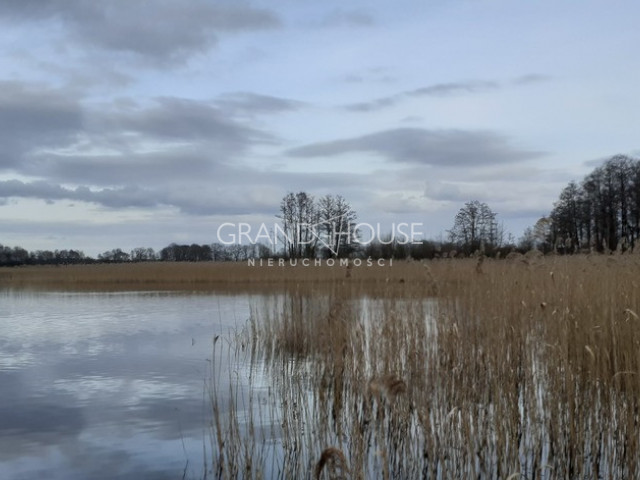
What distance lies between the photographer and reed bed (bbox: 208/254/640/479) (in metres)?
3.35

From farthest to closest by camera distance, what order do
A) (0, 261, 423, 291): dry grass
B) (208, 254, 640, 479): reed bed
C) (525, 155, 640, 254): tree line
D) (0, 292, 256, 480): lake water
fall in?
(525, 155, 640, 254): tree line < (0, 261, 423, 291): dry grass < (0, 292, 256, 480): lake water < (208, 254, 640, 479): reed bed

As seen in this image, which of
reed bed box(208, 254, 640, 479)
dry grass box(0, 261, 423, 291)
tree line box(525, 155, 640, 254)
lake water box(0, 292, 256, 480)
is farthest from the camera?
tree line box(525, 155, 640, 254)

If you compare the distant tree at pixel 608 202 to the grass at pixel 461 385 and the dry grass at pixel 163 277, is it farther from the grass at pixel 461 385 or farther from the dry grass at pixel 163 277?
the grass at pixel 461 385

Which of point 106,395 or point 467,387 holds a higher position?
point 467,387

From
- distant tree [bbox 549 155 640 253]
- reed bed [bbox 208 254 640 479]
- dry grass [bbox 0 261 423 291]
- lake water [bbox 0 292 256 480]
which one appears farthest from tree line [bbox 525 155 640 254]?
reed bed [bbox 208 254 640 479]

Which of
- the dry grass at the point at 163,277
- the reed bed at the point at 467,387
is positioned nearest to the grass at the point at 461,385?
the reed bed at the point at 467,387

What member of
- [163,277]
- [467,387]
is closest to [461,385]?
[467,387]

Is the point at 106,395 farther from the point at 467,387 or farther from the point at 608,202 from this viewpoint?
the point at 608,202

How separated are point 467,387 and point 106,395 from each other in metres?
3.75

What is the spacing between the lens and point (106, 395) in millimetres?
6195

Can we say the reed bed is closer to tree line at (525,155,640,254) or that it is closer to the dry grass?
the dry grass

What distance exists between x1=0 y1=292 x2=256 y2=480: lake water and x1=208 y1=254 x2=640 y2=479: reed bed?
431 mm

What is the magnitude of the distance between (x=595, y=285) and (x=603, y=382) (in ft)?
4.46

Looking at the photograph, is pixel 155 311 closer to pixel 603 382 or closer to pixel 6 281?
pixel 603 382
